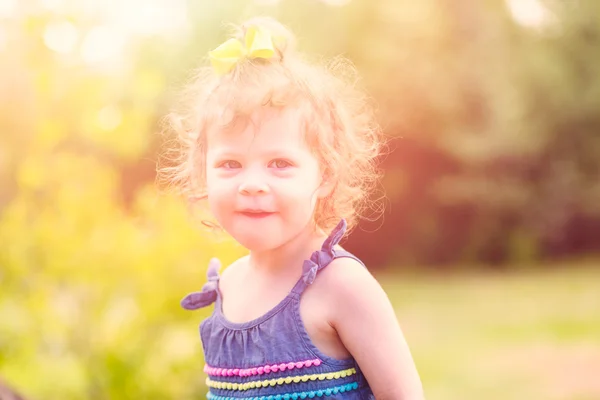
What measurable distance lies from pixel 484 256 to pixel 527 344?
5.47m

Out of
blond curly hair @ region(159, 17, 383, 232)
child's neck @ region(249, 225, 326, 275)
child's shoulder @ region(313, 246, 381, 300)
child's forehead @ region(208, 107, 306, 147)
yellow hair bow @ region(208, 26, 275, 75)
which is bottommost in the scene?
child's shoulder @ region(313, 246, 381, 300)

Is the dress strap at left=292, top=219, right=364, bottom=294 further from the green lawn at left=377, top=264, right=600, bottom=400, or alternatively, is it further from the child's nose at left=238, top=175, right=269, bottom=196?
the green lawn at left=377, top=264, right=600, bottom=400

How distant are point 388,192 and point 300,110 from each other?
38.5ft

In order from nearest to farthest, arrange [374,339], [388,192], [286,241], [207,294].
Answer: [374,339]
[286,241]
[207,294]
[388,192]

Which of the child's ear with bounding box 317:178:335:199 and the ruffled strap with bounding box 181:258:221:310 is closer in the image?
the child's ear with bounding box 317:178:335:199

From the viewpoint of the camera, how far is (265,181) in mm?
1781

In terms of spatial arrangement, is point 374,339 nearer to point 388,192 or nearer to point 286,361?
point 286,361

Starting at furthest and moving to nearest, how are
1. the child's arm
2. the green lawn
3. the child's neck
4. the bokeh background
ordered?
the green lawn, the bokeh background, the child's neck, the child's arm

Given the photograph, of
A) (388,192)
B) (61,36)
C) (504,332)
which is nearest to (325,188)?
(61,36)

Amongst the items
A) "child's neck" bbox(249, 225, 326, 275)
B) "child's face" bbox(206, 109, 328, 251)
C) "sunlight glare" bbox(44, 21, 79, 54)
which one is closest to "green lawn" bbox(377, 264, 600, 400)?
"sunlight glare" bbox(44, 21, 79, 54)

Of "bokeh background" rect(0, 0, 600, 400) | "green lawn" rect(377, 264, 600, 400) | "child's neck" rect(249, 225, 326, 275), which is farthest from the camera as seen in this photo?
"green lawn" rect(377, 264, 600, 400)

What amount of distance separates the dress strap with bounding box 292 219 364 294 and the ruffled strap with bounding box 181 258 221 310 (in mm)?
376

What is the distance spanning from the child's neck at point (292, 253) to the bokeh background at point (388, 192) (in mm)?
574

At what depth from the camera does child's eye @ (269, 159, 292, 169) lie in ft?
5.95
